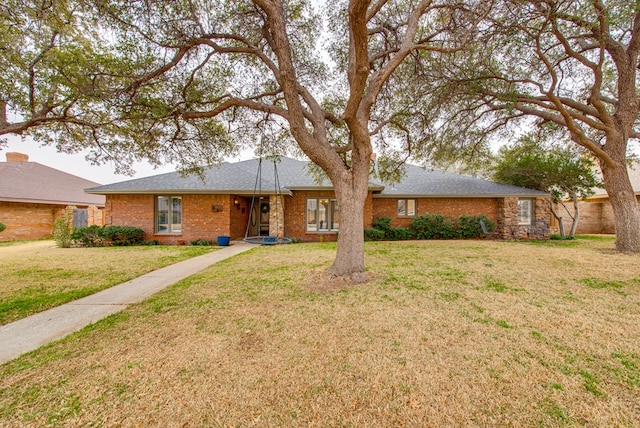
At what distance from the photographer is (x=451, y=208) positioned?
13.9 m

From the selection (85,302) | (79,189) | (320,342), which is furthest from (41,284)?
(79,189)

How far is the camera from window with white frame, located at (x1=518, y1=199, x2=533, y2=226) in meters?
13.7

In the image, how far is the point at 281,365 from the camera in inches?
98.3

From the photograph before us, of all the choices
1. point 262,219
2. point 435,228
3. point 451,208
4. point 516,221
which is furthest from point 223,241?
point 516,221

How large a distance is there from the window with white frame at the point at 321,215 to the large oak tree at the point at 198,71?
5286 millimetres

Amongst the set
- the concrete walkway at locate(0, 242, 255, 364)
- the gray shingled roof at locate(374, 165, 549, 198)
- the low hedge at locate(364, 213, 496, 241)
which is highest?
the gray shingled roof at locate(374, 165, 549, 198)

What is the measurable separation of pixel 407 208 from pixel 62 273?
13699 mm

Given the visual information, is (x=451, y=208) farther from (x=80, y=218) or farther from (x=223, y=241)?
(x=80, y=218)

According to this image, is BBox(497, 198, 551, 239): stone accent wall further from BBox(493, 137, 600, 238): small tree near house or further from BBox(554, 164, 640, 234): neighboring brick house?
BBox(554, 164, 640, 234): neighboring brick house

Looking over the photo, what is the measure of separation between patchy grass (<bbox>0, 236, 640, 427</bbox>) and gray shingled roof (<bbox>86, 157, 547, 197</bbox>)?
26.7 feet

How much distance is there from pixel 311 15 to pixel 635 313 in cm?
912

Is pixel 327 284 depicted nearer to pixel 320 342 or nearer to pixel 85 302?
pixel 320 342

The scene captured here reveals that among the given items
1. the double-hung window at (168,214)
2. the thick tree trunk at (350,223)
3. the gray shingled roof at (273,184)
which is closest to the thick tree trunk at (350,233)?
the thick tree trunk at (350,223)

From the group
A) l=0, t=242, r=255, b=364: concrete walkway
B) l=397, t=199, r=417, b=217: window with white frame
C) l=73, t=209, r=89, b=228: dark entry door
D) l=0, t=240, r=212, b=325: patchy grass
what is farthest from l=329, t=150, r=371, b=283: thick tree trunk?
A: l=73, t=209, r=89, b=228: dark entry door
